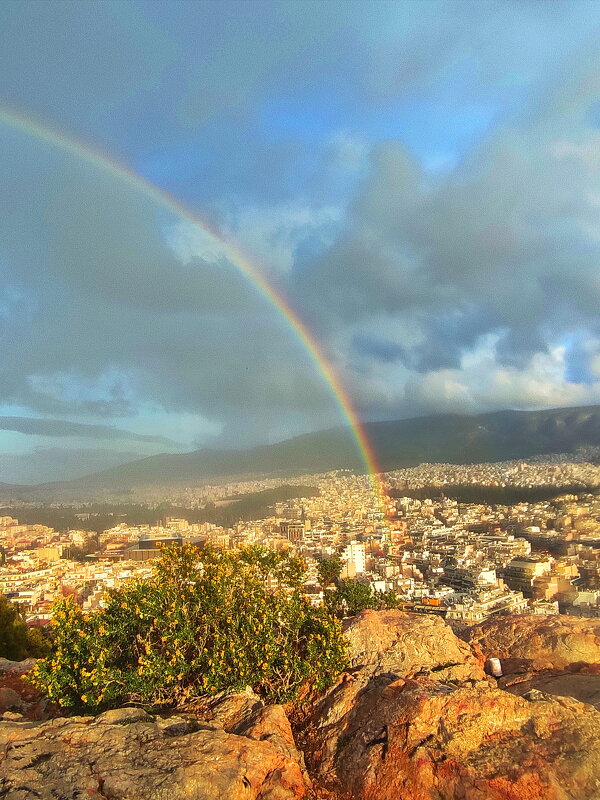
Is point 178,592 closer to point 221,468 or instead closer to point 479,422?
point 221,468

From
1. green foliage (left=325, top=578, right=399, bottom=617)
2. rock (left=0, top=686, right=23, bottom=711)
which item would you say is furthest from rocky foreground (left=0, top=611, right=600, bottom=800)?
green foliage (left=325, top=578, right=399, bottom=617)

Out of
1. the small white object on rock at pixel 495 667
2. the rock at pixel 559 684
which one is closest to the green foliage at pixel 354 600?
the small white object on rock at pixel 495 667

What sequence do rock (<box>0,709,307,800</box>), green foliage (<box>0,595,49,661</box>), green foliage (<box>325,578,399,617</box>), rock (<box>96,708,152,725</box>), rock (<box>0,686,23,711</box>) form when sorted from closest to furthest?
rock (<box>0,709,307,800</box>), rock (<box>96,708,152,725</box>), rock (<box>0,686,23,711</box>), green foliage (<box>325,578,399,617</box>), green foliage (<box>0,595,49,661</box>)

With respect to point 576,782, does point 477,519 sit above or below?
below

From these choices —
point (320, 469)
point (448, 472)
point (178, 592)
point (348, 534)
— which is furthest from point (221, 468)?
point (178, 592)

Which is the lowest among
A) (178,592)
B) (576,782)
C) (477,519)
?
(477,519)

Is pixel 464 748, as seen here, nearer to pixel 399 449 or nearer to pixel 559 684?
pixel 559 684

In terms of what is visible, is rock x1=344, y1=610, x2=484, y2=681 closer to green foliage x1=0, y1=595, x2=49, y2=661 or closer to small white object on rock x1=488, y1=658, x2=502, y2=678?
small white object on rock x1=488, y1=658, x2=502, y2=678
